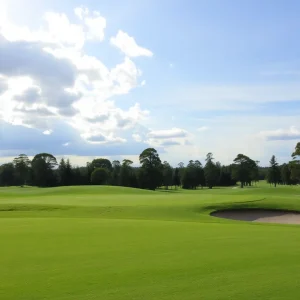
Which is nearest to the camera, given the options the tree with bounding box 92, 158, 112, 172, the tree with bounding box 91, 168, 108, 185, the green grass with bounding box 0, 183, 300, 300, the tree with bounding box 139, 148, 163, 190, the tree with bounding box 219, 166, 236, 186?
the green grass with bounding box 0, 183, 300, 300

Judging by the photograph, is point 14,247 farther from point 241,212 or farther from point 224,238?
point 241,212

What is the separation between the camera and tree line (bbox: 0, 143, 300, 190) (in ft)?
305

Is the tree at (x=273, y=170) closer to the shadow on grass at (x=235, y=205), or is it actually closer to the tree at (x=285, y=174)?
the tree at (x=285, y=174)

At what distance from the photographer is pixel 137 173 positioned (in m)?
93.4

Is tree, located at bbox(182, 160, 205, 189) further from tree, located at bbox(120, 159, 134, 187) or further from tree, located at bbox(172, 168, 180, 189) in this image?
tree, located at bbox(120, 159, 134, 187)

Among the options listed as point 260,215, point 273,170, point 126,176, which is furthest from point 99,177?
point 260,215

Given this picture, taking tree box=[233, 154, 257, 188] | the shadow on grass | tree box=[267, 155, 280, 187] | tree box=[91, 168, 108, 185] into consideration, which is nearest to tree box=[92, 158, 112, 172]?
tree box=[91, 168, 108, 185]

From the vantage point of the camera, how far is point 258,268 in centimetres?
912

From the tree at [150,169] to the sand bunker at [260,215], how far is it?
202 feet

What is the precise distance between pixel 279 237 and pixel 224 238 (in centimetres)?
220

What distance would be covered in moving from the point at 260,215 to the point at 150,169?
62.9 m

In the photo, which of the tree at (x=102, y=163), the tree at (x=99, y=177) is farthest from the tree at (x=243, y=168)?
the tree at (x=102, y=163)

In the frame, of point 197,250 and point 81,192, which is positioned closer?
point 197,250

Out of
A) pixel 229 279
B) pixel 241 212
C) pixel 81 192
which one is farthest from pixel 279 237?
pixel 81 192
